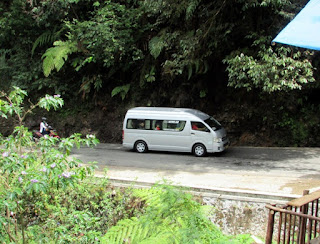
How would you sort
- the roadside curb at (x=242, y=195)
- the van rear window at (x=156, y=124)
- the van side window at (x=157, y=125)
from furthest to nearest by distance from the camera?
the van side window at (x=157, y=125) < the van rear window at (x=156, y=124) < the roadside curb at (x=242, y=195)

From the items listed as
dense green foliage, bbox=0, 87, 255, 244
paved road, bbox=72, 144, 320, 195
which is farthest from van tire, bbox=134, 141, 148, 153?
dense green foliage, bbox=0, 87, 255, 244

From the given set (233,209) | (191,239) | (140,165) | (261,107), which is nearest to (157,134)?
(140,165)

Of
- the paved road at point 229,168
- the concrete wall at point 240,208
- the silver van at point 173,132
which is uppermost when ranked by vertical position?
the silver van at point 173,132

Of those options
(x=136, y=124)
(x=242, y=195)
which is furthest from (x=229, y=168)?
(x=136, y=124)

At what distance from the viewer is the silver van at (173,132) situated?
13961 mm

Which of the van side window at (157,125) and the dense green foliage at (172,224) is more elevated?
the van side window at (157,125)

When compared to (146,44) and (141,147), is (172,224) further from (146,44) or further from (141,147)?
(146,44)

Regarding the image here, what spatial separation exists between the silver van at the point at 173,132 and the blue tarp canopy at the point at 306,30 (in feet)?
30.3

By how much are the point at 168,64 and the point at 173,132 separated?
2.88m

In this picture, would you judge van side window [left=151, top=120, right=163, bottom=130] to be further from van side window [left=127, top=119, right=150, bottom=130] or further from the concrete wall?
the concrete wall

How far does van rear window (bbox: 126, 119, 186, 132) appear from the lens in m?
14.3

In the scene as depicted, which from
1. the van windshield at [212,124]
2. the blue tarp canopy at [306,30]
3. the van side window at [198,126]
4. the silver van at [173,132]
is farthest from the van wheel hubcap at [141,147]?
the blue tarp canopy at [306,30]

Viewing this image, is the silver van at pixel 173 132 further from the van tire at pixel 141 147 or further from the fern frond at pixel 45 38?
the fern frond at pixel 45 38

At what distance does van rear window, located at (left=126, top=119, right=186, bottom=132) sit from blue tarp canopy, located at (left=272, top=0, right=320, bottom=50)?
31.5 ft
